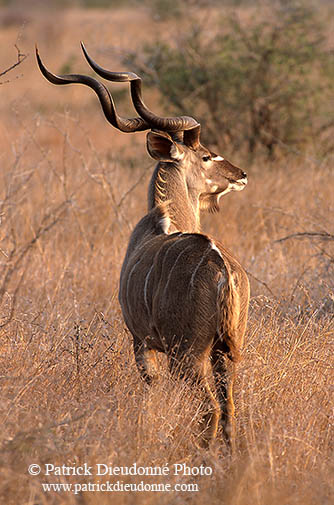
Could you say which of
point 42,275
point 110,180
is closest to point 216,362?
point 42,275

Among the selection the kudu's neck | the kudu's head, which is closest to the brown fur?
the kudu's neck

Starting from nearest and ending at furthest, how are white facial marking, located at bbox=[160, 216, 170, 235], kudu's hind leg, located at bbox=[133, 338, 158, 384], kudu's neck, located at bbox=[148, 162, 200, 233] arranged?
1. kudu's hind leg, located at bbox=[133, 338, 158, 384]
2. white facial marking, located at bbox=[160, 216, 170, 235]
3. kudu's neck, located at bbox=[148, 162, 200, 233]

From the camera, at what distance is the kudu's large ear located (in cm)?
501

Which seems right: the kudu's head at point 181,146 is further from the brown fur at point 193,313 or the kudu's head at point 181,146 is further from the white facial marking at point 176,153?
the brown fur at point 193,313

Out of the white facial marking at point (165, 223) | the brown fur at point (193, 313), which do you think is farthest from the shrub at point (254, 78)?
the brown fur at point (193, 313)

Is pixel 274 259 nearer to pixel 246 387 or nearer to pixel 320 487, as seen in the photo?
pixel 246 387

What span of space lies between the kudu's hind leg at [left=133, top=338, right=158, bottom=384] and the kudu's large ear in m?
1.44

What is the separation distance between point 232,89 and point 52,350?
656cm

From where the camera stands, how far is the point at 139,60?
33.7ft

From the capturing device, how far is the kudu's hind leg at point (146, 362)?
4160mm

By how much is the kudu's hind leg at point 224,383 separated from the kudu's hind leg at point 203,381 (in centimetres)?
5

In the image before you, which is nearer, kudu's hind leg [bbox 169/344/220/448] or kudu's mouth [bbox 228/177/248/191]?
kudu's hind leg [bbox 169/344/220/448]

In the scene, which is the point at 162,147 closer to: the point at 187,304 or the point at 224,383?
the point at 187,304

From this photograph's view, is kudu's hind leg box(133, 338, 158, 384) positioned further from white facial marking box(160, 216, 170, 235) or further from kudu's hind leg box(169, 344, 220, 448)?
white facial marking box(160, 216, 170, 235)
